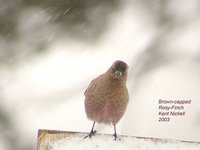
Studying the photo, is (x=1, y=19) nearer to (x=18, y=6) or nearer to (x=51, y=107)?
(x=18, y=6)

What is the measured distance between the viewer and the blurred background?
1.80 meters

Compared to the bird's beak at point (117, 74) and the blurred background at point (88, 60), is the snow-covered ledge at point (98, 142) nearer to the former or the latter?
the blurred background at point (88, 60)

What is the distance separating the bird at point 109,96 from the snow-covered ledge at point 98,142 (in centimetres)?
5

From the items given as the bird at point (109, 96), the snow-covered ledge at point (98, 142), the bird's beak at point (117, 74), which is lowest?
the snow-covered ledge at point (98, 142)

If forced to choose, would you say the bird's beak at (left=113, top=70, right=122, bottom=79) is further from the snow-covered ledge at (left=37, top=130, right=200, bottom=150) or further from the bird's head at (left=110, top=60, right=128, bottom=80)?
the snow-covered ledge at (left=37, top=130, right=200, bottom=150)

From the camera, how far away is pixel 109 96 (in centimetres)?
187

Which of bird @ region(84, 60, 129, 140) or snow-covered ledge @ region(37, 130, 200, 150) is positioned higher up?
bird @ region(84, 60, 129, 140)

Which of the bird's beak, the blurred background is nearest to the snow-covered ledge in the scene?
the blurred background

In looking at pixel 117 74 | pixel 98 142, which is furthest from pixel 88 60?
pixel 98 142

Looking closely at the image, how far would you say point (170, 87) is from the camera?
6.38 feet

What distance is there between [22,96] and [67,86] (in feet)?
0.62

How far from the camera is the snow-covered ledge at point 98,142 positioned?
1804 millimetres

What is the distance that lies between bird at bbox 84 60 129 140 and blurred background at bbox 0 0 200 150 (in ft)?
0.08

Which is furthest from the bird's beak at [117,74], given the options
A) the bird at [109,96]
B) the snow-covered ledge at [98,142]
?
the snow-covered ledge at [98,142]
